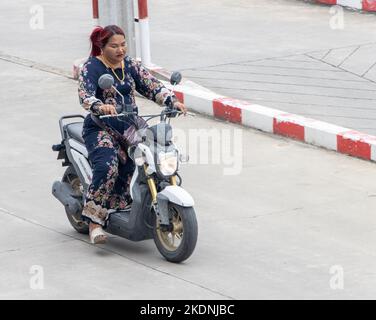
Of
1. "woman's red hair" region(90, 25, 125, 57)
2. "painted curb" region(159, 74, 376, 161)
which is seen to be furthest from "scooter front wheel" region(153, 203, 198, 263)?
"painted curb" region(159, 74, 376, 161)

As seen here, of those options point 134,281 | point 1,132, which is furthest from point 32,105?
point 134,281

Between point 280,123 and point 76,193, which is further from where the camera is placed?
point 280,123

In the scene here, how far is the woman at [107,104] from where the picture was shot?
7.82m

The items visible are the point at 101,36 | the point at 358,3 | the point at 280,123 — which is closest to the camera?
the point at 101,36

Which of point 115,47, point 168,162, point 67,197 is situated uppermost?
point 115,47

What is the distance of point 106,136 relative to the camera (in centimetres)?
786

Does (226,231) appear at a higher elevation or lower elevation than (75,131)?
lower

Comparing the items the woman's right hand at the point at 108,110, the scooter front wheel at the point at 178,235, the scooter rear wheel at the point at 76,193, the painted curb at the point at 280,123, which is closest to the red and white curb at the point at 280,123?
the painted curb at the point at 280,123

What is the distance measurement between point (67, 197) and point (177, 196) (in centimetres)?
114

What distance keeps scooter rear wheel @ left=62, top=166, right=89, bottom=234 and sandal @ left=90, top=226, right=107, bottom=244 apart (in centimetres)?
25

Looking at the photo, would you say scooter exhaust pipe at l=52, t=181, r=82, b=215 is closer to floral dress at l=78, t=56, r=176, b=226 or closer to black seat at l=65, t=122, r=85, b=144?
floral dress at l=78, t=56, r=176, b=226

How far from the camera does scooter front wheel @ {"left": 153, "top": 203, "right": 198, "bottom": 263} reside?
7453mm

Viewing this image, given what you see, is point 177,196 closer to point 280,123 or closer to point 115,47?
point 115,47

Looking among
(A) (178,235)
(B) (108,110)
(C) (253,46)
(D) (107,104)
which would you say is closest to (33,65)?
(C) (253,46)
